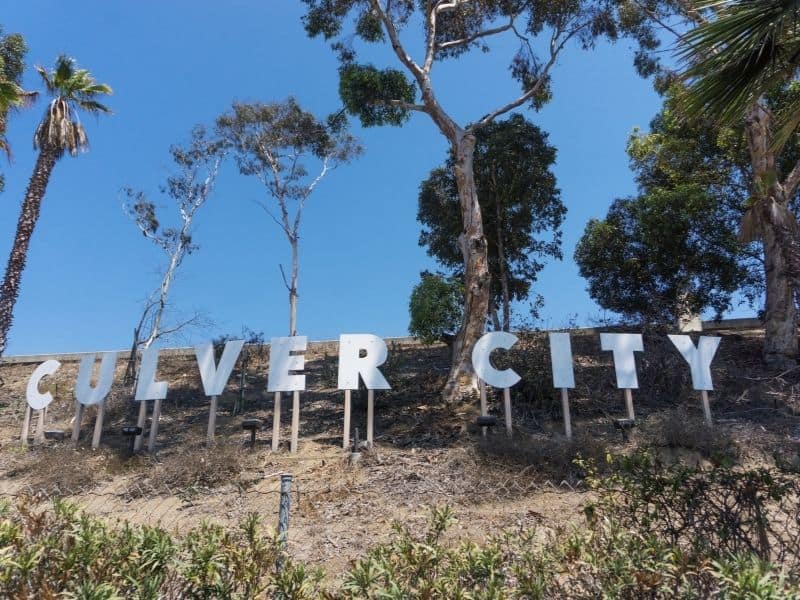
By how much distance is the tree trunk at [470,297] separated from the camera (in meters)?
11.7

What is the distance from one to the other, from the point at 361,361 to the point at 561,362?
3472mm

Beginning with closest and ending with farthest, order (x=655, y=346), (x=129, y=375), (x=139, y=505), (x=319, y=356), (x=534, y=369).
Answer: (x=139, y=505), (x=534, y=369), (x=655, y=346), (x=129, y=375), (x=319, y=356)

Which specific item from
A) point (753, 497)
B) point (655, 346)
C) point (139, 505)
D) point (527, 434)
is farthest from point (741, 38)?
point (655, 346)

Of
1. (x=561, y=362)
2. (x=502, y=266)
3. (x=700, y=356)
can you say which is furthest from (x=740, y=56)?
(x=502, y=266)

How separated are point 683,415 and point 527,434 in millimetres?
2868

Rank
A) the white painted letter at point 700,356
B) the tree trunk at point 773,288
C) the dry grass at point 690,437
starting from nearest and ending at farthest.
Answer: the dry grass at point 690,437
the white painted letter at point 700,356
the tree trunk at point 773,288

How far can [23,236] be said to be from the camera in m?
14.2

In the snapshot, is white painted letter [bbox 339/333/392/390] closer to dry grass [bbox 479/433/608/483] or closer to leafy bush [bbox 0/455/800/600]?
dry grass [bbox 479/433/608/483]

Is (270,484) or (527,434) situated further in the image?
(527,434)

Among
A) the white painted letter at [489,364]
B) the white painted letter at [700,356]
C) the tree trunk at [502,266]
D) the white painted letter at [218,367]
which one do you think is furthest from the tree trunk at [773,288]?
the white painted letter at [218,367]

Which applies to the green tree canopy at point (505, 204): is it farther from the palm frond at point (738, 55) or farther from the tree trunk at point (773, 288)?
A: the palm frond at point (738, 55)

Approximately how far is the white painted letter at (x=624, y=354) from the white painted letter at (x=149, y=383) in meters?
8.06

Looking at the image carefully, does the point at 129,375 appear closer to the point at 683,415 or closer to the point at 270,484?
the point at 270,484

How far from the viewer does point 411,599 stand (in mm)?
2875
